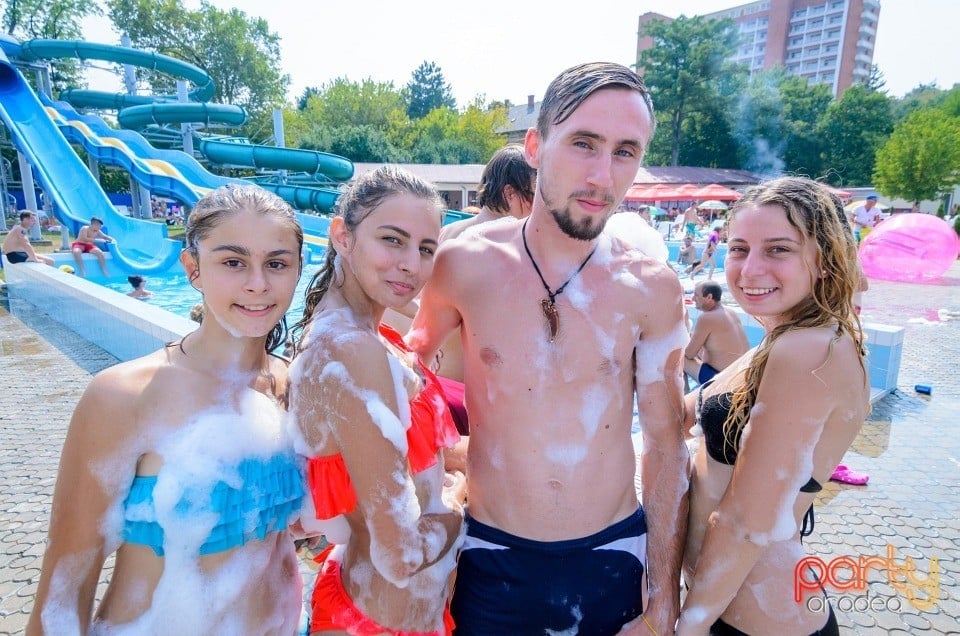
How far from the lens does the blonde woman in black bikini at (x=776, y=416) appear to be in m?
1.46

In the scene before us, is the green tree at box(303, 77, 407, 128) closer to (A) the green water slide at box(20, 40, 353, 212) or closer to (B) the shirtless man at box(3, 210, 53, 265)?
(A) the green water slide at box(20, 40, 353, 212)

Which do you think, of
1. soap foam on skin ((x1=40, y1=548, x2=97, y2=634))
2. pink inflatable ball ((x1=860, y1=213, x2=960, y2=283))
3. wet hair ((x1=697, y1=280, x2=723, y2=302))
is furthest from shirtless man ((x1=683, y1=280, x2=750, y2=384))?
pink inflatable ball ((x1=860, y1=213, x2=960, y2=283))

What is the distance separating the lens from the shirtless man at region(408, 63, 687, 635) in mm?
1592

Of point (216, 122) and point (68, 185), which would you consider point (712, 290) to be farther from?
point (216, 122)

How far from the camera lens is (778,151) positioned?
44438 mm

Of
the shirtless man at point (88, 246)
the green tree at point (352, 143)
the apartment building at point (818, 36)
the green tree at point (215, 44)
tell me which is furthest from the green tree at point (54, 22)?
the apartment building at point (818, 36)

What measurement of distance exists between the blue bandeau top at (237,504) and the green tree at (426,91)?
66849 mm

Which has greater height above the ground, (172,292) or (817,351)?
(817,351)

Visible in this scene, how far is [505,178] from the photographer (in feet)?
11.1

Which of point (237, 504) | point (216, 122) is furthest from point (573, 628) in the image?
point (216, 122)

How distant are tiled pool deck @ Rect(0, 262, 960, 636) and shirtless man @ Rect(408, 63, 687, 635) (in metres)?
1.85

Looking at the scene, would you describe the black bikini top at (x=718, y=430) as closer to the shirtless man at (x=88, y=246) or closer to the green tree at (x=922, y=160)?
the shirtless man at (x=88, y=246)

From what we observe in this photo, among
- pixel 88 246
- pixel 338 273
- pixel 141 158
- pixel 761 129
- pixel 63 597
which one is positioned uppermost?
pixel 761 129

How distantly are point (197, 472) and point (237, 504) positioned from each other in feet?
0.43
